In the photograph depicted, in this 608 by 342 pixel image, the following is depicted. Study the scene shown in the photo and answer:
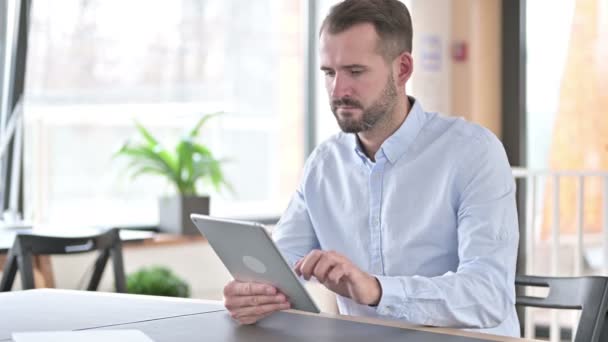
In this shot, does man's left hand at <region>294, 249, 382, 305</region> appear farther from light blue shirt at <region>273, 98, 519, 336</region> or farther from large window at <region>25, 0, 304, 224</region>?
large window at <region>25, 0, 304, 224</region>

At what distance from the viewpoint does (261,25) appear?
18.0 feet

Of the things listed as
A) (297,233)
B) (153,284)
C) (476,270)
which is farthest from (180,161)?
(476,270)

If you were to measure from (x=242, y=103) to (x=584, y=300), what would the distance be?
3.75 meters

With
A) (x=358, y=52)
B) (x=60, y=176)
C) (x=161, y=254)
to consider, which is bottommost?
(x=161, y=254)

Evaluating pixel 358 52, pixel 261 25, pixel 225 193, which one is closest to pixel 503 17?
pixel 261 25

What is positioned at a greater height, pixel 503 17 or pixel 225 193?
pixel 503 17

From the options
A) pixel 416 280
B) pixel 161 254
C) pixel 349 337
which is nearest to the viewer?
pixel 349 337

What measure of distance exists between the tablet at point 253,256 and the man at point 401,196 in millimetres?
70

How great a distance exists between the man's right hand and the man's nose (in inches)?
18.7

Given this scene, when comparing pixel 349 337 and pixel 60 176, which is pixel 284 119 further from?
pixel 349 337

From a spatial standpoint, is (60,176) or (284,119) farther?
(284,119)

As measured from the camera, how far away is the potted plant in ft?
15.8

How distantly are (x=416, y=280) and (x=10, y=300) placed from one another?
2.65 ft

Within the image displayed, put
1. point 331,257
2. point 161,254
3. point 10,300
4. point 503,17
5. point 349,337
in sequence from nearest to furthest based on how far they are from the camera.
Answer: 1. point 349,337
2. point 331,257
3. point 10,300
4. point 161,254
5. point 503,17
